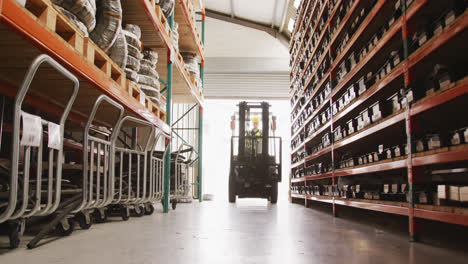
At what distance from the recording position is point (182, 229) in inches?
148

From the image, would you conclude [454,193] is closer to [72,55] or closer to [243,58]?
[72,55]

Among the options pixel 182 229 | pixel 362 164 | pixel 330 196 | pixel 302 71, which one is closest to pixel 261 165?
pixel 302 71

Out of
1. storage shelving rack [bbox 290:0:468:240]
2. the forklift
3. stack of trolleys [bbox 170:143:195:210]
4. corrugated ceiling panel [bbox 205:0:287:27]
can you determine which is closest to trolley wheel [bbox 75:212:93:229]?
stack of trolleys [bbox 170:143:195:210]

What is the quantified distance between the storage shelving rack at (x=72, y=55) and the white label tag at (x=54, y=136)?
19.2 inches

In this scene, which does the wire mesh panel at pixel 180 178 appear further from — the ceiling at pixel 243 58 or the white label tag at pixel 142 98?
the ceiling at pixel 243 58

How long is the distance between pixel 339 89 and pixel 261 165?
210 inches

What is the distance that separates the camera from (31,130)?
214 centimetres

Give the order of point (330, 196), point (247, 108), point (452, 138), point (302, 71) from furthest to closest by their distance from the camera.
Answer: point (247, 108), point (302, 71), point (330, 196), point (452, 138)

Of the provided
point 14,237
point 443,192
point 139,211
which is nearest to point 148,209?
point 139,211

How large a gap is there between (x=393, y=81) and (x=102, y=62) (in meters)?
2.89

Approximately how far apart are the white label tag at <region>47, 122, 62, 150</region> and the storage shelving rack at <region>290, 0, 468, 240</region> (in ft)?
8.69

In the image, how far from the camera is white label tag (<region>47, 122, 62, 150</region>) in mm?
2459

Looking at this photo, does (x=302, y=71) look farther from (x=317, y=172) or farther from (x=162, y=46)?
(x=162, y=46)

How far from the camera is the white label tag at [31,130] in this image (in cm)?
209
